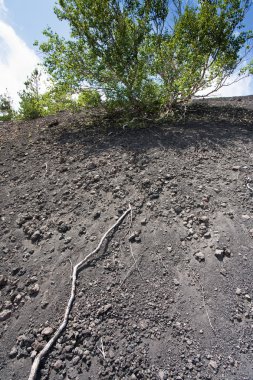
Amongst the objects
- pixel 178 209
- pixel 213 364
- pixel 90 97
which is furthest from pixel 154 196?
pixel 90 97

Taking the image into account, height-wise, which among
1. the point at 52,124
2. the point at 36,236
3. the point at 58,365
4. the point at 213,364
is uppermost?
the point at 52,124

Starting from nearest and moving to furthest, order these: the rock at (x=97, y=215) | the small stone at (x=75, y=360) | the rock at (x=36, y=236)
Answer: the small stone at (x=75, y=360)
the rock at (x=36, y=236)
the rock at (x=97, y=215)

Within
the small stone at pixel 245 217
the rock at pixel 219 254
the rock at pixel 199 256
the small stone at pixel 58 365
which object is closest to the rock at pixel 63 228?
the small stone at pixel 58 365

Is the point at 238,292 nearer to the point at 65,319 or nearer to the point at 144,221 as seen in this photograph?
the point at 144,221

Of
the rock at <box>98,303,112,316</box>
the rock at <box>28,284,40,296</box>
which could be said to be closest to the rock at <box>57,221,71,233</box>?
the rock at <box>28,284,40,296</box>

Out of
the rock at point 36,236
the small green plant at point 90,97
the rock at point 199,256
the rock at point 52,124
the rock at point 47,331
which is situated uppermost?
the small green plant at point 90,97

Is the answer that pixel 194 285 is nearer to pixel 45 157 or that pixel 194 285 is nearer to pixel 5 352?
pixel 5 352

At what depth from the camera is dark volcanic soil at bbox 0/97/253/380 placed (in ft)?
5.42

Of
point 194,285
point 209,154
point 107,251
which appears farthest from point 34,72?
point 194,285

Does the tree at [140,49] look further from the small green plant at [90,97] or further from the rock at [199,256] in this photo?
the rock at [199,256]

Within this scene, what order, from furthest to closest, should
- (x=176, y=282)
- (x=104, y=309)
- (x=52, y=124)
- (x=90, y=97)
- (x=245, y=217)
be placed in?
(x=52, y=124) < (x=90, y=97) < (x=245, y=217) < (x=176, y=282) < (x=104, y=309)

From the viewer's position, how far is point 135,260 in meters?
2.24

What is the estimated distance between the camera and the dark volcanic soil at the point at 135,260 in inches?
65.1

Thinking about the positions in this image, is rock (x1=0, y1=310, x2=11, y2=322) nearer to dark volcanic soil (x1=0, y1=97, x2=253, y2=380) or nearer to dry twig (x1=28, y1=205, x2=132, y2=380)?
dark volcanic soil (x1=0, y1=97, x2=253, y2=380)
